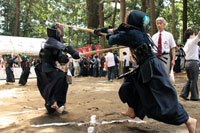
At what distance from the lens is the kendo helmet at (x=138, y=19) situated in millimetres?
3334

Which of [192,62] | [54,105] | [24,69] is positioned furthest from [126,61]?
[54,105]

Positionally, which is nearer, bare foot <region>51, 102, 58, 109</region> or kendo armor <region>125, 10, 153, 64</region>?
kendo armor <region>125, 10, 153, 64</region>

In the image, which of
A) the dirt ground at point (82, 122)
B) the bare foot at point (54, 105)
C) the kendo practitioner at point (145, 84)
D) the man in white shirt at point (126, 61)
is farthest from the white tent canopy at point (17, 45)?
the kendo practitioner at point (145, 84)

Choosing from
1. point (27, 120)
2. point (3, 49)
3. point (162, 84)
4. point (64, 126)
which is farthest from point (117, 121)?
point (3, 49)

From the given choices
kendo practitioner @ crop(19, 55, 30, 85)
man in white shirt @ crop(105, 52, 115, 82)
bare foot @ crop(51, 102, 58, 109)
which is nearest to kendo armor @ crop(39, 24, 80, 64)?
bare foot @ crop(51, 102, 58, 109)

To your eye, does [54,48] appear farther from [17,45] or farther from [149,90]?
[17,45]

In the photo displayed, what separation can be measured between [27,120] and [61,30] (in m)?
2.06

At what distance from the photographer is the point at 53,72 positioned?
15.4 ft

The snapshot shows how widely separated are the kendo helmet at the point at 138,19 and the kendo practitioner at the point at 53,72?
1.72m

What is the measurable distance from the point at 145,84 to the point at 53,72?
223cm

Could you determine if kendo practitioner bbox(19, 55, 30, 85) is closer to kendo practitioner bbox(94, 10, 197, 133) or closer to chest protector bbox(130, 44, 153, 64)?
kendo practitioner bbox(94, 10, 197, 133)

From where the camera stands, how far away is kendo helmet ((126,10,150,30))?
333 centimetres

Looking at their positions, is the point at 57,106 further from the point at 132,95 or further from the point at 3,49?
the point at 3,49

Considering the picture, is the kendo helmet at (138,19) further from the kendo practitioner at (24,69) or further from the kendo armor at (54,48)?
the kendo practitioner at (24,69)
